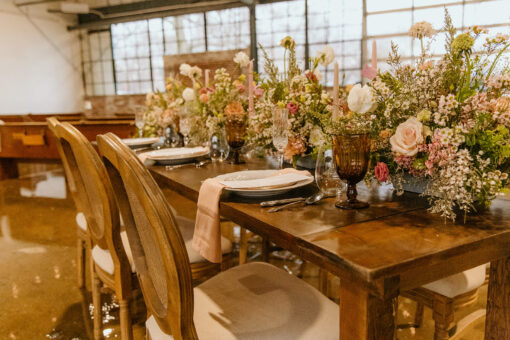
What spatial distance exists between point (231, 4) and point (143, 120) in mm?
7692

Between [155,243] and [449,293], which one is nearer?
[155,243]

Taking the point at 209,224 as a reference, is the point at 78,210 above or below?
below

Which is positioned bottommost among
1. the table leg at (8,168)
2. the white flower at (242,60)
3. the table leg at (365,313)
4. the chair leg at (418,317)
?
the chair leg at (418,317)

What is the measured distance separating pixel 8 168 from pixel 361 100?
621cm

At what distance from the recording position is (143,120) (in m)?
3.01

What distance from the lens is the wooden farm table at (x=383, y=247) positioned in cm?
77

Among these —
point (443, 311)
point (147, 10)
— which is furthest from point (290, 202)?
point (147, 10)

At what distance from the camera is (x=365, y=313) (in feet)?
2.61

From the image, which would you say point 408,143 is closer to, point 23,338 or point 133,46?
point 23,338

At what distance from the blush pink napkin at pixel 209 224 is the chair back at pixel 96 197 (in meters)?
0.32

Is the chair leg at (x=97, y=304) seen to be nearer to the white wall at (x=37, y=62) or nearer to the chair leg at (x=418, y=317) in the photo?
the chair leg at (x=418, y=317)

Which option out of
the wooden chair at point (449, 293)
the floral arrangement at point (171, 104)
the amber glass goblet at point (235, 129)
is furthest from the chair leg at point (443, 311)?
the floral arrangement at point (171, 104)

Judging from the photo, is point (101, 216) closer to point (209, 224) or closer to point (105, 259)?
point (105, 259)

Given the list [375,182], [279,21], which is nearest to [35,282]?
[375,182]
